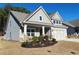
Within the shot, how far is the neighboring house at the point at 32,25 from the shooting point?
52.1 feet

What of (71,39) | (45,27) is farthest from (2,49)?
(71,39)

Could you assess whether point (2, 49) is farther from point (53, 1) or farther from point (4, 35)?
point (53, 1)

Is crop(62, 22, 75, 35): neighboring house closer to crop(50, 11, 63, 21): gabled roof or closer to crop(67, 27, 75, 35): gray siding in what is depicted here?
crop(67, 27, 75, 35): gray siding

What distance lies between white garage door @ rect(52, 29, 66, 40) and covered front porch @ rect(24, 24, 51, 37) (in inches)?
12.8

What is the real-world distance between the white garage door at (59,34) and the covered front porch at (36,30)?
1.07ft

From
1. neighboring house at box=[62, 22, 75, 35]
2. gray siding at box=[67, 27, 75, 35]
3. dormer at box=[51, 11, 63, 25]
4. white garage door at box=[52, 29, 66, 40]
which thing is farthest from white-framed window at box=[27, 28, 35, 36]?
gray siding at box=[67, 27, 75, 35]

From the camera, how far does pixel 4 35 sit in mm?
15891

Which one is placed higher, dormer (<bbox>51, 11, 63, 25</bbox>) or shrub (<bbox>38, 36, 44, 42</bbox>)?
dormer (<bbox>51, 11, 63, 25</bbox>)

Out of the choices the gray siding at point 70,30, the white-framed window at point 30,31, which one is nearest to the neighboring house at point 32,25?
the white-framed window at point 30,31

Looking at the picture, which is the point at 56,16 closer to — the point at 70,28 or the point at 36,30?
the point at 70,28

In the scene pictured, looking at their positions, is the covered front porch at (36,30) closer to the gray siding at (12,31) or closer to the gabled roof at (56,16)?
the gray siding at (12,31)

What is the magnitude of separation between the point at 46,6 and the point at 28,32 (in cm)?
155

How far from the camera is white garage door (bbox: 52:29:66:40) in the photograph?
1612 centimetres

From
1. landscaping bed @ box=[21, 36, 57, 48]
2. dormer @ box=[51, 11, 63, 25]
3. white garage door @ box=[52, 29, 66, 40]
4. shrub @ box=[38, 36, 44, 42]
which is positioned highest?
dormer @ box=[51, 11, 63, 25]
